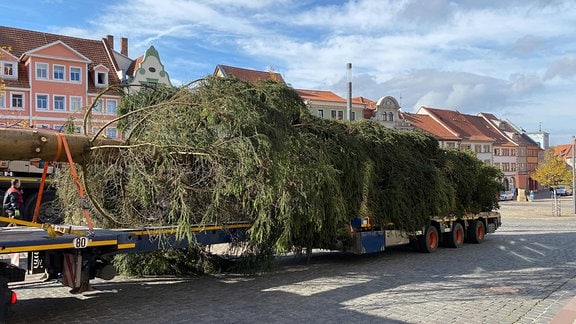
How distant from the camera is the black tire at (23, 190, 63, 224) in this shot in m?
11.2

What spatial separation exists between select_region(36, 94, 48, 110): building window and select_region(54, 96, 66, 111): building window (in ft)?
2.61

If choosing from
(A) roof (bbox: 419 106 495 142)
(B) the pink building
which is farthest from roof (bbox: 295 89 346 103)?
(A) roof (bbox: 419 106 495 142)

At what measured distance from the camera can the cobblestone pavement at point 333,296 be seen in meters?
7.52

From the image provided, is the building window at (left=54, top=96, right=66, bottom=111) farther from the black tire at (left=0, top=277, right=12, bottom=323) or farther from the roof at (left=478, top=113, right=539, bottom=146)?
the roof at (left=478, top=113, right=539, bottom=146)

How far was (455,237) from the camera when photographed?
54.2 ft

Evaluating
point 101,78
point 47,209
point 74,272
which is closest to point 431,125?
point 101,78

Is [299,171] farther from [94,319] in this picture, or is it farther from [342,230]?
[94,319]

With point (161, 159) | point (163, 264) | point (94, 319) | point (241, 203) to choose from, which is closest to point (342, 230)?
point (241, 203)

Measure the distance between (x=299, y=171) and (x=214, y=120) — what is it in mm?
1930

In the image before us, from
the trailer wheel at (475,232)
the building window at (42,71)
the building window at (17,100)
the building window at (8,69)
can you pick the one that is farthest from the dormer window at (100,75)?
the trailer wheel at (475,232)

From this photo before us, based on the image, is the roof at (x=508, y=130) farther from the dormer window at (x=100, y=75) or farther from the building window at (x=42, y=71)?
the building window at (x=42, y=71)

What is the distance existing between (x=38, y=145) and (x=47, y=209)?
18.5ft

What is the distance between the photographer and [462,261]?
1332 centimetres

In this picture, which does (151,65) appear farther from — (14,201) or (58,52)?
(14,201)
